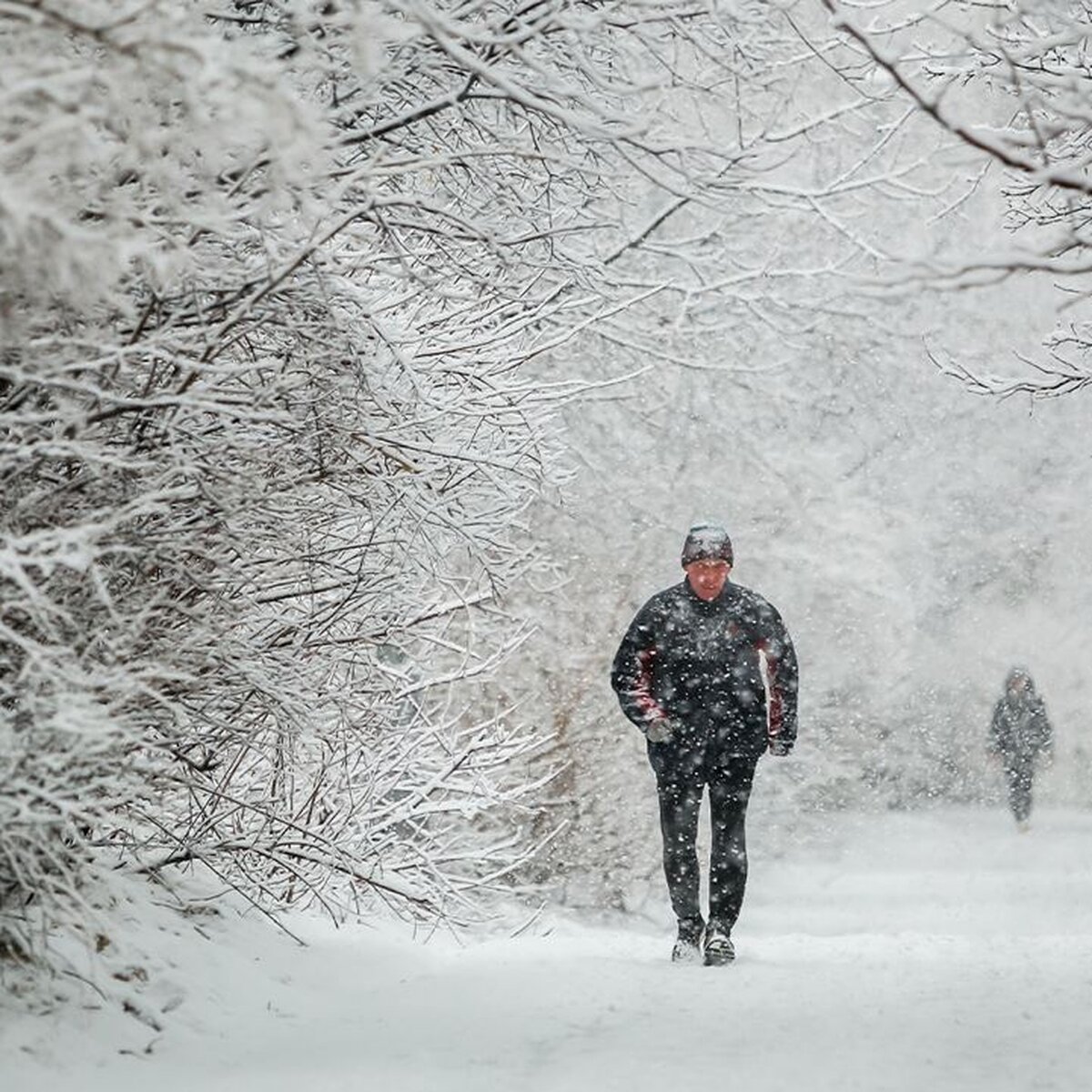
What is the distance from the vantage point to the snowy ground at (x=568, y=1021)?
445cm

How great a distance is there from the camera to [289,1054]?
4871 mm

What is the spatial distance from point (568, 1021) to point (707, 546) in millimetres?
2531

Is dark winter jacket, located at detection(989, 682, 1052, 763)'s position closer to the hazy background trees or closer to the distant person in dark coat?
the distant person in dark coat

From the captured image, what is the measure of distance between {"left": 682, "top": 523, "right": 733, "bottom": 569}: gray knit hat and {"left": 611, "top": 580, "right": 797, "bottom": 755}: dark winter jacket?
0.18 m

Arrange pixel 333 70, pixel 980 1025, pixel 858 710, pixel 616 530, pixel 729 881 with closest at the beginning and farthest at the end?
pixel 333 70 < pixel 980 1025 < pixel 729 881 < pixel 616 530 < pixel 858 710

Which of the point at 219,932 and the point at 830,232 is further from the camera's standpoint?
the point at 830,232

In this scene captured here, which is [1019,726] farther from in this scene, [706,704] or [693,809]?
[706,704]

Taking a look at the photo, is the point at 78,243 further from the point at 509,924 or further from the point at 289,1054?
the point at 509,924

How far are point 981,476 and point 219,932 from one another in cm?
1914

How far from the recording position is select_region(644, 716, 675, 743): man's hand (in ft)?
23.1

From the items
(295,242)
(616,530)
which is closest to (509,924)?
(616,530)

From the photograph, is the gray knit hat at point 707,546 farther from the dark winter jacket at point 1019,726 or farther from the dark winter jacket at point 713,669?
the dark winter jacket at point 1019,726

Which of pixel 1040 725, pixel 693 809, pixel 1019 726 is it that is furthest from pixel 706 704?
pixel 1040 725

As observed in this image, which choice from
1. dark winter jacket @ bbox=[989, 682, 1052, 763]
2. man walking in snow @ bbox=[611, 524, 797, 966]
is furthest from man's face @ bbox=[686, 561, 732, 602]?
dark winter jacket @ bbox=[989, 682, 1052, 763]
